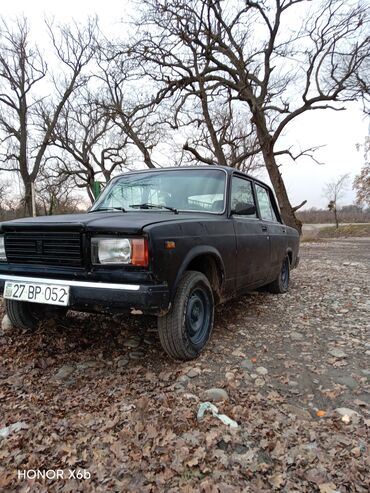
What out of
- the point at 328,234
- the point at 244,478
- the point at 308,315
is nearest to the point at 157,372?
the point at 244,478

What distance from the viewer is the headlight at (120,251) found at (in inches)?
97.0

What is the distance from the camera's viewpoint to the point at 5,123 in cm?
2308

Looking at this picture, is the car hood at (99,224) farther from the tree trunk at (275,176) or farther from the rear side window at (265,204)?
the tree trunk at (275,176)

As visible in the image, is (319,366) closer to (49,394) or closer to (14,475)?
(49,394)

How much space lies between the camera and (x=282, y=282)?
5.71 meters

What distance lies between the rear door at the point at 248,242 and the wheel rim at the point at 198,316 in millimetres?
694

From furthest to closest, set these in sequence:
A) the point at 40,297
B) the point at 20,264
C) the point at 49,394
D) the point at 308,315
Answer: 1. the point at 308,315
2. the point at 20,264
3. the point at 40,297
4. the point at 49,394

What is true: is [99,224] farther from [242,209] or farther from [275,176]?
[275,176]

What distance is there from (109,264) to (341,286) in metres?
5.06

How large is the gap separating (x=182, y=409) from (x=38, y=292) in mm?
1394

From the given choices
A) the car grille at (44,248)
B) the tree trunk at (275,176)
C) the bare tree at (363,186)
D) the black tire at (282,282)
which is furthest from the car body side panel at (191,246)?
the bare tree at (363,186)

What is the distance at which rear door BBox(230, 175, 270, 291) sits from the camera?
12.2 feet

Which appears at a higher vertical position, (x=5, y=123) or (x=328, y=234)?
(x=5, y=123)

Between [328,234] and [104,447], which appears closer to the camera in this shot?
[104,447]
